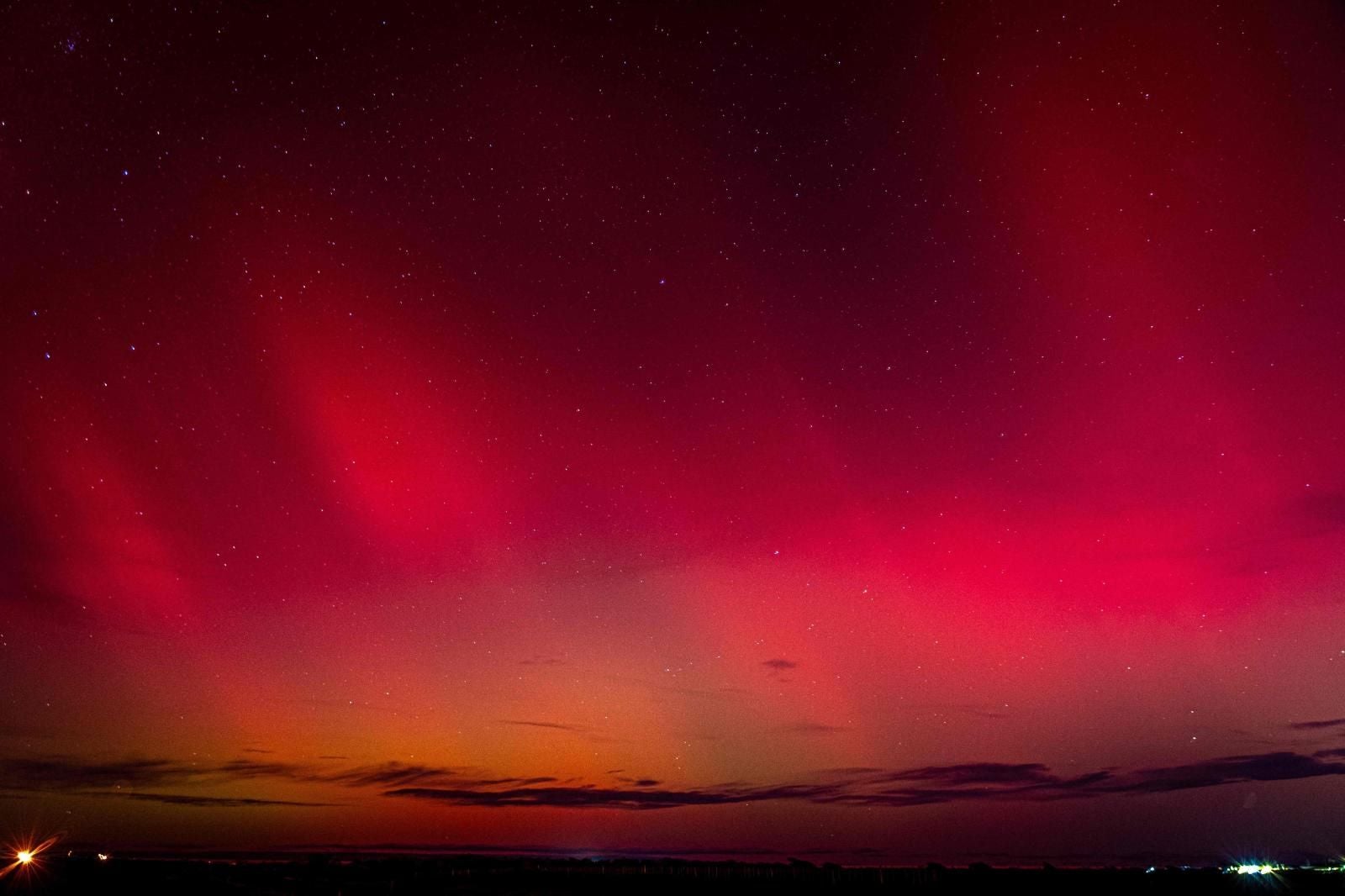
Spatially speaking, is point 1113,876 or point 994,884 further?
point 1113,876

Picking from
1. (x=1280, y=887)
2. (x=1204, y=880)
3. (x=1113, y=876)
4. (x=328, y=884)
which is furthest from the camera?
(x=1113, y=876)

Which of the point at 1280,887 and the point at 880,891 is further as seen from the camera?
the point at 880,891

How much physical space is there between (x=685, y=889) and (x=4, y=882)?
45287 millimetres

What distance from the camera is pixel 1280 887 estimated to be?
7294cm

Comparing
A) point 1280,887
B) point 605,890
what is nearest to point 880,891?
point 605,890

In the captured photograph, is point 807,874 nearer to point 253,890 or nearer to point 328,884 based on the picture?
point 328,884

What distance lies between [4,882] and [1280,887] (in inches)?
3325

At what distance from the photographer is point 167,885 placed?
186 feet

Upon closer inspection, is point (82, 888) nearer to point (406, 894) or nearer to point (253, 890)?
point (253, 890)

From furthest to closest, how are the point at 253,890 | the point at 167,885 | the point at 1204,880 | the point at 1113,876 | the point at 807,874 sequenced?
the point at 807,874, the point at 1113,876, the point at 1204,880, the point at 167,885, the point at 253,890

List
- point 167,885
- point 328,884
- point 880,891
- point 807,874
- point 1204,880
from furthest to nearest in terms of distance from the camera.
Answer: point 807,874 < point 1204,880 < point 880,891 < point 328,884 < point 167,885

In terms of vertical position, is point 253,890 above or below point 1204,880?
above

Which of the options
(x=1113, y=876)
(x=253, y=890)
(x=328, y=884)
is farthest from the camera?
(x=1113, y=876)

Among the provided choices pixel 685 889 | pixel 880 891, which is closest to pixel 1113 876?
pixel 880 891
